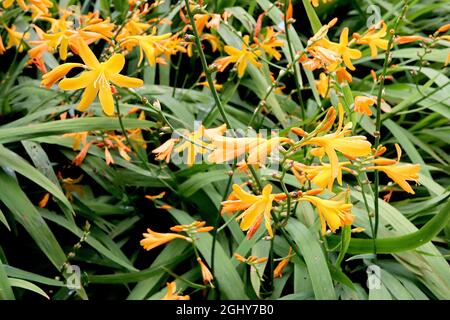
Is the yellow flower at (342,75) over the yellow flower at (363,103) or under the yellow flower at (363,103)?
over

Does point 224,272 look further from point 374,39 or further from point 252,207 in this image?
point 374,39

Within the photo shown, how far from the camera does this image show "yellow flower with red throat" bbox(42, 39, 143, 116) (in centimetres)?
112

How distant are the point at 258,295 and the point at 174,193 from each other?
506 mm

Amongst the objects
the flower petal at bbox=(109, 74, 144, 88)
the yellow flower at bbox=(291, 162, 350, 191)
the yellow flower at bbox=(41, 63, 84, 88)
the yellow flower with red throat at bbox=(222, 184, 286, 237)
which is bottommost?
the yellow flower with red throat at bbox=(222, 184, 286, 237)

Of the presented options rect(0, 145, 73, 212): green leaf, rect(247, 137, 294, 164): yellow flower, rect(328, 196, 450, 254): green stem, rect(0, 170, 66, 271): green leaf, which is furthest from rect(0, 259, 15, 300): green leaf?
rect(328, 196, 450, 254): green stem

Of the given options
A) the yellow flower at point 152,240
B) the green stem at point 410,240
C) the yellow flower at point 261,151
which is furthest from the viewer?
the yellow flower at point 152,240

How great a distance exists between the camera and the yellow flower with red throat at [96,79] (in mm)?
1115

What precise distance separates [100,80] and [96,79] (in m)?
0.01

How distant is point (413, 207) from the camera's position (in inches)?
69.3

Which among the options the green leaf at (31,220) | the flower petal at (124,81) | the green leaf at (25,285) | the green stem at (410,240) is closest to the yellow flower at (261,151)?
the flower petal at (124,81)

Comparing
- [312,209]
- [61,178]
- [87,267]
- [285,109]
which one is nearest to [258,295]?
[312,209]

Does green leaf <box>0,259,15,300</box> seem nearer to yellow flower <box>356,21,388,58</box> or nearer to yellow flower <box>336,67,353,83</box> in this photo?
yellow flower <box>336,67,353,83</box>

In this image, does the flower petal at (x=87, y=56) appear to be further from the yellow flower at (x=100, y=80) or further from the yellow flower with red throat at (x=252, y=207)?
the yellow flower with red throat at (x=252, y=207)

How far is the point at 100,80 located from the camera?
3.73ft
